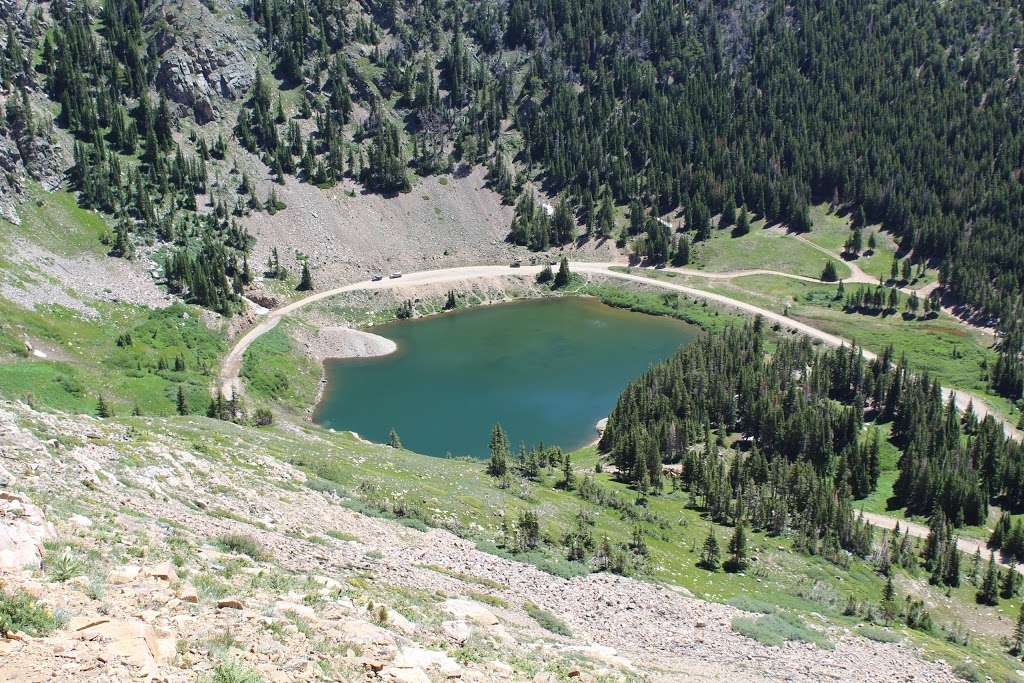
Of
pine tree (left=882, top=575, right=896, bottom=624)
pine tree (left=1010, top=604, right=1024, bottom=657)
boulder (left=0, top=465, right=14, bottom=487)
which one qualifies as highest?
boulder (left=0, top=465, right=14, bottom=487)

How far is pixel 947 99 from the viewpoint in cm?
17088

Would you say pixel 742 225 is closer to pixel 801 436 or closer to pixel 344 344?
pixel 344 344

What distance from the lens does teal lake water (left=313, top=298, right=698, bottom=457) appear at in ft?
325

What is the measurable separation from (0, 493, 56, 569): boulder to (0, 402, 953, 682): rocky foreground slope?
0.21ft

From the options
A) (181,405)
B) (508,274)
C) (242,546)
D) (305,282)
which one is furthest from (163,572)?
(508,274)

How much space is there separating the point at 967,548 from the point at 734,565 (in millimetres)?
27706

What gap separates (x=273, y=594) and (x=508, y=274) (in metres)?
128

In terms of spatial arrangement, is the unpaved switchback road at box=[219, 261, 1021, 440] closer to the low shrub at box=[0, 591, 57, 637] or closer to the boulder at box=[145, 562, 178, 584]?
the boulder at box=[145, 562, 178, 584]

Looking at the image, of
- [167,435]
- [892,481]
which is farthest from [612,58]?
[167,435]

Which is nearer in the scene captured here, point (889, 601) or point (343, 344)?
point (889, 601)

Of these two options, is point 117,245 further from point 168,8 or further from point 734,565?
point 734,565

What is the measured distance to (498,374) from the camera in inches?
4572

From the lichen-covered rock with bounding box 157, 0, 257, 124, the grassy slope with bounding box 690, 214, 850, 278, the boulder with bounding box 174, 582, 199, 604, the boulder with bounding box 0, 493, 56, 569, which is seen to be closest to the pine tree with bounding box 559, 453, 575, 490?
the boulder with bounding box 174, 582, 199, 604

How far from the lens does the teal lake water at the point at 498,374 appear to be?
325 ft
